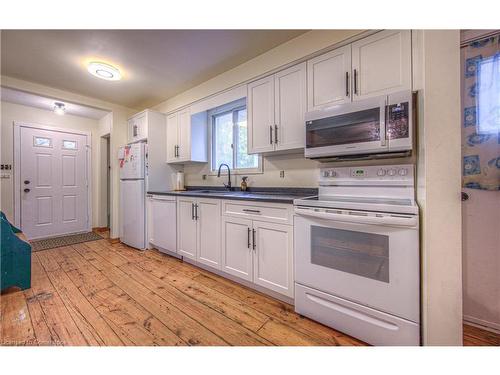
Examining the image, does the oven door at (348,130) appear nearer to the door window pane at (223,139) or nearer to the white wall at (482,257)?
the white wall at (482,257)

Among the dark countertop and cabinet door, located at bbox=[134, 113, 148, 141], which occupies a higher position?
cabinet door, located at bbox=[134, 113, 148, 141]

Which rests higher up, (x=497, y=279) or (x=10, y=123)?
(x=10, y=123)

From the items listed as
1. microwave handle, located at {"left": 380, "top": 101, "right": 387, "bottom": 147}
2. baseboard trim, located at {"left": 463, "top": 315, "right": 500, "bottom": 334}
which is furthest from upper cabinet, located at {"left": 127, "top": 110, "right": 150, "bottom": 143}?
baseboard trim, located at {"left": 463, "top": 315, "right": 500, "bottom": 334}

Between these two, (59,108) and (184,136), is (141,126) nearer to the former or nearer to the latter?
(184,136)

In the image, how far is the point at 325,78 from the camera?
5.93 ft

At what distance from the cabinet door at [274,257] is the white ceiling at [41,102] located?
3.68 meters

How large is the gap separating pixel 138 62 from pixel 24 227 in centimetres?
361

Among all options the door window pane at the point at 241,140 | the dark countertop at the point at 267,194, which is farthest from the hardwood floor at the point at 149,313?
the door window pane at the point at 241,140

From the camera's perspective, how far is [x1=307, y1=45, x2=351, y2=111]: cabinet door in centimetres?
170

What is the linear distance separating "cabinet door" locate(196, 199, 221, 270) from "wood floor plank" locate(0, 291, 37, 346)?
1359mm

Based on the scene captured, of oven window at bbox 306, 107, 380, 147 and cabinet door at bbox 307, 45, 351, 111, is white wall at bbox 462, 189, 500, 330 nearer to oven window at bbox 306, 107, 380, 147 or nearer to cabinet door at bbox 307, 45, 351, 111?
oven window at bbox 306, 107, 380, 147

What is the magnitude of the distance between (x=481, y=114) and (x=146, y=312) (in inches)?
114
